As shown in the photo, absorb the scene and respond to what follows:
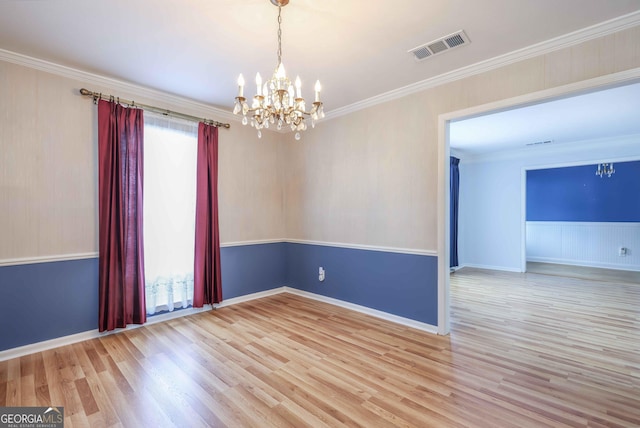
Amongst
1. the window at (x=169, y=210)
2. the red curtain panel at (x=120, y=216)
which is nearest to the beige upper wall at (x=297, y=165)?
the red curtain panel at (x=120, y=216)

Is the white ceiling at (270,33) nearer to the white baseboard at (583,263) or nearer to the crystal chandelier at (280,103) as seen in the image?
the crystal chandelier at (280,103)

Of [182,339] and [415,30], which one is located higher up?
[415,30]

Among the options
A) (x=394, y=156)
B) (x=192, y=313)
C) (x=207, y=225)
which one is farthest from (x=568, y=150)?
(x=192, y=313)

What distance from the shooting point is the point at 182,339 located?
10.2ft

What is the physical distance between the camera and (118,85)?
326cm

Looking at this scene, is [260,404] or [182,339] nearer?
[260,404]

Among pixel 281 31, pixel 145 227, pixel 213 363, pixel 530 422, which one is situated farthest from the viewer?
pixel 145 227

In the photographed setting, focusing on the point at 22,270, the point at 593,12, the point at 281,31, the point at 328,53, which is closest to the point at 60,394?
the point at 22,270

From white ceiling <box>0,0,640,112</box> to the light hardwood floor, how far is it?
2.79 meters

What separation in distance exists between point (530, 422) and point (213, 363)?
2.41 meters

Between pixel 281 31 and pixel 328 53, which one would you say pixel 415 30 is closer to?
pixel 328 53

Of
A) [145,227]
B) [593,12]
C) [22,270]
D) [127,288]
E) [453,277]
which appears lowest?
[453,277]

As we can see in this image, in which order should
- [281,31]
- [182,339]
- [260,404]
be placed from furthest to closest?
[182,339]
[281,31]
[260,404]

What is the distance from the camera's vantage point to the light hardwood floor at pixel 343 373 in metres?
1.95
